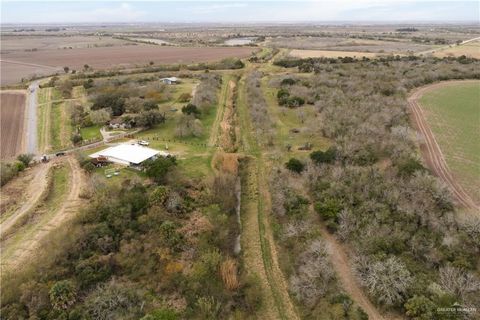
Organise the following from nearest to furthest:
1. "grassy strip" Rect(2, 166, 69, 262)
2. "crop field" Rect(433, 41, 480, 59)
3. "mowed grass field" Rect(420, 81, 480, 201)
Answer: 1. "grassy strip" Rect(2, 166, 69, 262)
2. "mowed grass field" Rect(420, 81, 480, 201)
3. "crop field" Rect(433, 41, 480, 59)

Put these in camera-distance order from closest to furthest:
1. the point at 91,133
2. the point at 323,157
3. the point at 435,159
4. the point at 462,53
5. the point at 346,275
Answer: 1. the point at 346,275
2. the point at 323,157
3. the point at 435,159
4. the point at 91,133
5. the point at 462,53

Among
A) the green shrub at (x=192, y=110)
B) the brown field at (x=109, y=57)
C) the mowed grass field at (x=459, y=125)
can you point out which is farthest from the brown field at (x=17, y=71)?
the mowed grass field at (x=459, y=125)

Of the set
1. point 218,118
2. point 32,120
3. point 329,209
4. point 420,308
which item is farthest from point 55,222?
point 32,120

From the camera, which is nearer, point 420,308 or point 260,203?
point 420,308

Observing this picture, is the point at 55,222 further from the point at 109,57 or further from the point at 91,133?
Answer: the point at 109,57

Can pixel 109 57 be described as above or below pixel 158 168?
above

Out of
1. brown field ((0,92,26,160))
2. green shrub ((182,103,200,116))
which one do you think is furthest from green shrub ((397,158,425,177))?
brown field ((0,92,26,160))

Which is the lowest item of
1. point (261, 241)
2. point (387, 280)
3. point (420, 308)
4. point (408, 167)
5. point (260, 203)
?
point (261, 241)

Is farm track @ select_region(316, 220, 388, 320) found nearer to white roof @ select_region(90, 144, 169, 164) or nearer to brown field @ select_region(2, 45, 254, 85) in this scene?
white roof @ select_region(90, 144, 169, 164)
